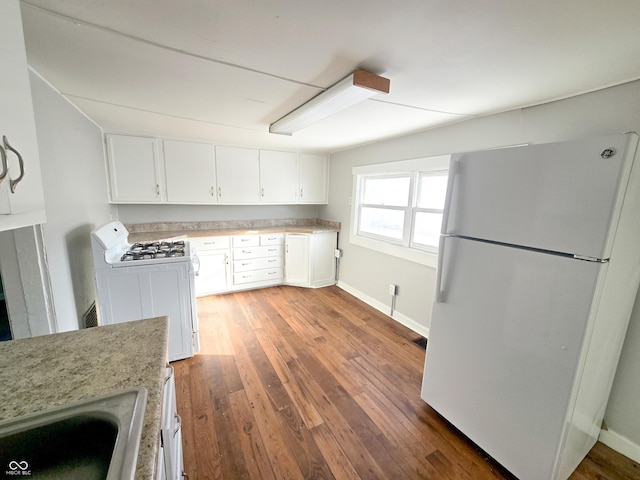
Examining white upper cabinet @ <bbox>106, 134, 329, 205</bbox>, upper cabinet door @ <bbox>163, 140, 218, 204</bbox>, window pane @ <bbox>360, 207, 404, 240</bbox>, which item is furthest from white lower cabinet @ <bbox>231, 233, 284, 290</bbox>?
window pane @ <bbox>360, 207, 404, 240</bbox>

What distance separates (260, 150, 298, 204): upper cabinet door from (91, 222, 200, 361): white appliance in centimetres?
187

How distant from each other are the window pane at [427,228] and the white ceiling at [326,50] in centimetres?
102

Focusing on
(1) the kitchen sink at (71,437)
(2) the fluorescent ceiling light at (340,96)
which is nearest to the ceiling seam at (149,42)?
(2) the fluorescent ceiling light at (340,96)

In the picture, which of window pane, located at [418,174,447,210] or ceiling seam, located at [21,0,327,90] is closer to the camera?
ceiling seam, located at [21,0,327,90]

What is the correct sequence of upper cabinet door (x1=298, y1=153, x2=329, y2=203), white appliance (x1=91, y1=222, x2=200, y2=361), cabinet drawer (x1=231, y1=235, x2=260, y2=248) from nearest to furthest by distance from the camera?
white appliance (x1=91, y1=222, x2=200, y2=361) → cabinet drawer (x1=231, y1=235, x2=260, y2=248) → upper cabinet door (x1=298, y1=153, x2=329, y2=203)

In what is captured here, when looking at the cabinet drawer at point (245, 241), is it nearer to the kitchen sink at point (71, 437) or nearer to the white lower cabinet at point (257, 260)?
the white lower cabinet at point (257, 260)

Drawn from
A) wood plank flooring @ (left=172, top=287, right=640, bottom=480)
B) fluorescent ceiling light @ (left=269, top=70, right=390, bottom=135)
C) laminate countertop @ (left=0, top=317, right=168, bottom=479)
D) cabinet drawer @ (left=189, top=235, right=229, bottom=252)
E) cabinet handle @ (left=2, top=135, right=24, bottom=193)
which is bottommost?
wood plank flooring @ (left=172, top=287, right=640, bottom=480)

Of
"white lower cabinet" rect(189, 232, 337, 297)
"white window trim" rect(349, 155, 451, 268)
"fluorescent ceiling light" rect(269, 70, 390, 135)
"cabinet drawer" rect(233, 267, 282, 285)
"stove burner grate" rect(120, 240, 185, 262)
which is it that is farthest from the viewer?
"cabinet drawer" rect(233, 267, 282, 285)

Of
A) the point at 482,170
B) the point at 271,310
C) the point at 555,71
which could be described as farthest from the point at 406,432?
the point at 555,71

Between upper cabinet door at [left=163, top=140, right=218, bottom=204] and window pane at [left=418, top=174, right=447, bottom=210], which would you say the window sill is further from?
upper cabinet door at [left=163, top=140, right=218, bottom=204]

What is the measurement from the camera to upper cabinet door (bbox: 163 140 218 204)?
10.7 feet

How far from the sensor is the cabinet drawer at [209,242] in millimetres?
3389

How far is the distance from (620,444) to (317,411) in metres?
1.84

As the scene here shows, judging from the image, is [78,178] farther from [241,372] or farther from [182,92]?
[241,372]
